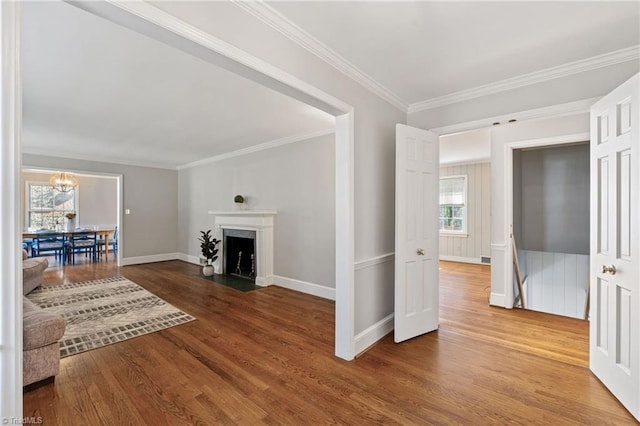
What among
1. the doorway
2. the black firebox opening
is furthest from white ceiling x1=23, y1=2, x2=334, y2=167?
the doorway

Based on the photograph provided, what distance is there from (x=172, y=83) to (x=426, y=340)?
3.55 m

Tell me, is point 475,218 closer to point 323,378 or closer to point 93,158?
point 323,378

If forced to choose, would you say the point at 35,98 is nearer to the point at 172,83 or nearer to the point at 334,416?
the point at 172,83

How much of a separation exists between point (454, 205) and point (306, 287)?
200 inches

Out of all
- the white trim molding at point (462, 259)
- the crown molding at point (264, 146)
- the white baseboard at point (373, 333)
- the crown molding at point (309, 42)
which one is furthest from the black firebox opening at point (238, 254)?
the white trim molding at point (462, 259)

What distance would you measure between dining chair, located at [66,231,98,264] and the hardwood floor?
6.00m

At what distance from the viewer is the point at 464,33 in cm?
203

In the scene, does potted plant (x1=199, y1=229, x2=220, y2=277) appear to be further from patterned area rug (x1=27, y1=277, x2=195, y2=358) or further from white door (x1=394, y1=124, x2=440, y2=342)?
white door (x1=394, y1=124, x2=440, y2=342)

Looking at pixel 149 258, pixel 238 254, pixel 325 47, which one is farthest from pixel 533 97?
pixel 149 258

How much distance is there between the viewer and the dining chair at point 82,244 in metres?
7.21

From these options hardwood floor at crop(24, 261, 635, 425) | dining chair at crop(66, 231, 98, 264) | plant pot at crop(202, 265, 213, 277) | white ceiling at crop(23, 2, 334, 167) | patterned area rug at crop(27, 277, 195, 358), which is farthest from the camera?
dining chair at crop(66, 231, 98, 264)

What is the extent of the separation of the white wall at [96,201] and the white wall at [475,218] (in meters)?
10.6

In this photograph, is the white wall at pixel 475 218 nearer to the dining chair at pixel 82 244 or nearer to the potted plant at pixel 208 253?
the potted plant at pixel 208 253

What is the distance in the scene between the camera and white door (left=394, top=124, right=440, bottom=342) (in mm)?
2820
